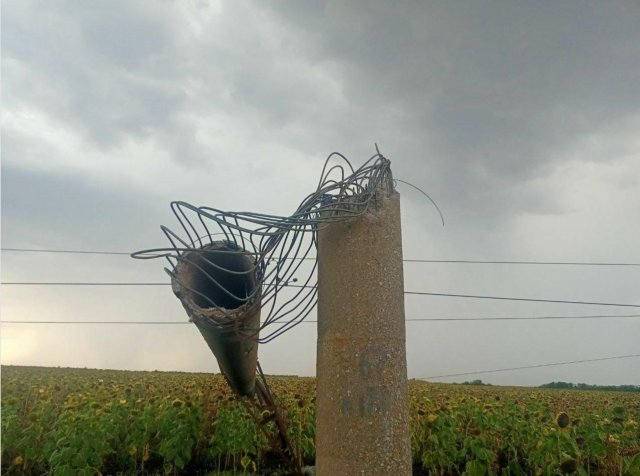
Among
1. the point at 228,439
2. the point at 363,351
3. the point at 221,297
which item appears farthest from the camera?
the point at 228,439

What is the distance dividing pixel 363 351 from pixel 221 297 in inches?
50.3

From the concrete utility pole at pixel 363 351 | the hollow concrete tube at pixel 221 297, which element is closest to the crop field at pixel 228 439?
the concrete utility pole at pixel 363 351

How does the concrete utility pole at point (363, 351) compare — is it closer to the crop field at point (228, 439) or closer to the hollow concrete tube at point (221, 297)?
the hollow concrete tube at point (221, 297)

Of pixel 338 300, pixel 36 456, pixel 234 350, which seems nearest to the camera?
pixel 338 300

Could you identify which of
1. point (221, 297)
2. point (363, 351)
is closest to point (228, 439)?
point (221, 297)

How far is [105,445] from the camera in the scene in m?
6.05

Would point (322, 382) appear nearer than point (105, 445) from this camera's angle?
Yes

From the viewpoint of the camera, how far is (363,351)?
3.22 metres

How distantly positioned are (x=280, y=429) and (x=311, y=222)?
11.6 ft

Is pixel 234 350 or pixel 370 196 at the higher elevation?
pixel 370 196

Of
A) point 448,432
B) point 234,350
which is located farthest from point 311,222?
point 448,432

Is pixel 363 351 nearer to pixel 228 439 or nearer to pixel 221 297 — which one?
pixel 221 297

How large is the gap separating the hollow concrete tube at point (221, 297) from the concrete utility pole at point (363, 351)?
546 millimetres

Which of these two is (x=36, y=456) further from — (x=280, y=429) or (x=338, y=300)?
(x=338, y=300)
